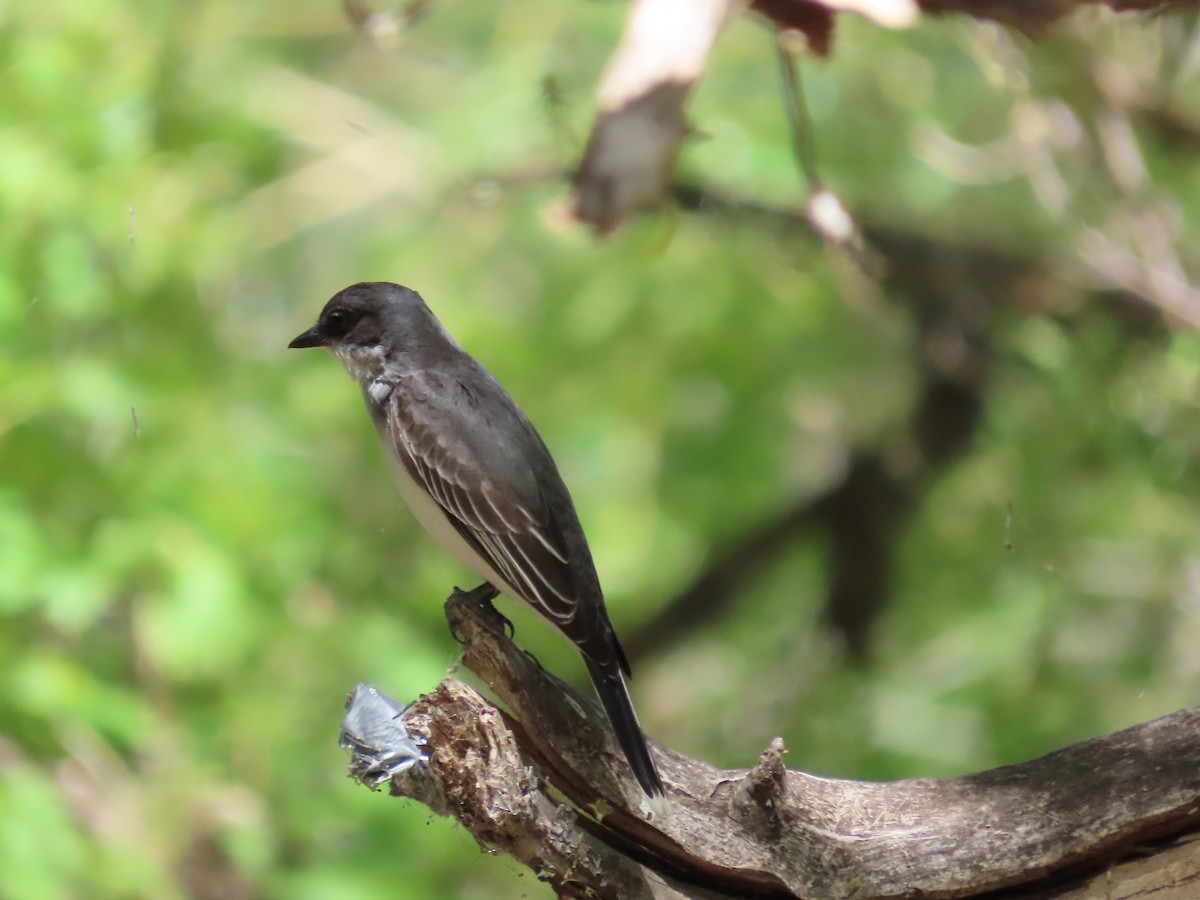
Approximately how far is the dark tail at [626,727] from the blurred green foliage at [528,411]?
859 mm

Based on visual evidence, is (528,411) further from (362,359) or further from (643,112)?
(643,112)

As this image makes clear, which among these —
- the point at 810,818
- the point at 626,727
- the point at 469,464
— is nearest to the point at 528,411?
the point at 469,464

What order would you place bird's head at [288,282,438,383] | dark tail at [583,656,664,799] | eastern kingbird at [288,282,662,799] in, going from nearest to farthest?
1. dark tail at [583,656,664,799]
2. eastern kingbird at [288,282,662,799]
3. bird's head at [288,282,438,383]

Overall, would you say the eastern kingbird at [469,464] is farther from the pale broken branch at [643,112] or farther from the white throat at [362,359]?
the pale broken branch at [643,112]

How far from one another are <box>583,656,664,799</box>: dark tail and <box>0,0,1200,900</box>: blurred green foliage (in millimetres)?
859

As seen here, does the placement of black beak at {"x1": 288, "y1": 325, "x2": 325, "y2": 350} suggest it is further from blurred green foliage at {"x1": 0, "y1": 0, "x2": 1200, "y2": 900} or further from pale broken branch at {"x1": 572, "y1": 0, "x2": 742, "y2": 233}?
pale broken branch at {"x1": 572, "y1": 0, "x2": 742, "y2": 233}

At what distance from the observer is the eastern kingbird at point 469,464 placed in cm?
339

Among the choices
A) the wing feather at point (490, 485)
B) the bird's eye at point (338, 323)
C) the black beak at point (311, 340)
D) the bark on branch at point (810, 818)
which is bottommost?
the bark on branch at point (810, 818)

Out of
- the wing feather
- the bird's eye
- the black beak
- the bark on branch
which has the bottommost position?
the bark on branch

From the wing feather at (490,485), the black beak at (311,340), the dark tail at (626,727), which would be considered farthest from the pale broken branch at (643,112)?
the black beak at (311,340)

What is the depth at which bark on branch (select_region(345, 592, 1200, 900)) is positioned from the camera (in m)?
2.75

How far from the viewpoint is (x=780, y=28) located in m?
3.25

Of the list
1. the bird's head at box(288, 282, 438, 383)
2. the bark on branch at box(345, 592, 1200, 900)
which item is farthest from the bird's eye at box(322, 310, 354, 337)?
the bark on branch at box(345, 592, 1200, 900)

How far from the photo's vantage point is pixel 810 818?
2.94 metres
